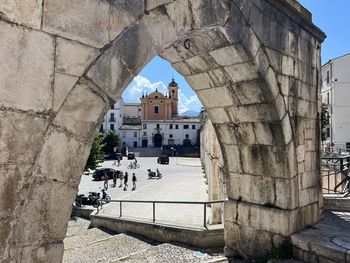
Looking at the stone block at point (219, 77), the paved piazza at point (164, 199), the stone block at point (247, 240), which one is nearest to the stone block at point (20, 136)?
the stone block at point (219, 77)

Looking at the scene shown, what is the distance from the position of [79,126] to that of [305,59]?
4.35 meters

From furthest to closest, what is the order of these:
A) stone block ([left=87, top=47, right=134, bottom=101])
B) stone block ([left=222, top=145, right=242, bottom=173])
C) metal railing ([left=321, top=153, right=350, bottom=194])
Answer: metal railing ([left=321, top=153, right=350, bottom=194]) → stone block ([left=222, top=145, right=242, bottom=173]) → stone block ([left=87, top=47, right=134, bottom=101])

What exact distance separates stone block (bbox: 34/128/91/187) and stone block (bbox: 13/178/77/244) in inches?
1.9

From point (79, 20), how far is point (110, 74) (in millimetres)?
409

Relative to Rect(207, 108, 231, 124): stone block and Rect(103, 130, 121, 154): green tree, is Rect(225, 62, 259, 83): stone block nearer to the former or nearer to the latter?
Rect(207, 108, 231, 124): stone block

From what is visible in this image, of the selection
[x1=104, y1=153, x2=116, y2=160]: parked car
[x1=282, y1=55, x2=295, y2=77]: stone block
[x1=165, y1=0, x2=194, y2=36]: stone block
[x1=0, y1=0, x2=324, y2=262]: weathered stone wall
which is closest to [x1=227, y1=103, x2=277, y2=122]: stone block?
[x1=0, y1=0, x2=324, y2=262]: weathered stone wall

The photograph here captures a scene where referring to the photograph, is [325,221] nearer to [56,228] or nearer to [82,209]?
[56,228]

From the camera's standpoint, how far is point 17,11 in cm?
189

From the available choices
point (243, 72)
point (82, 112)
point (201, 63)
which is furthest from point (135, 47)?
point (243, 72)

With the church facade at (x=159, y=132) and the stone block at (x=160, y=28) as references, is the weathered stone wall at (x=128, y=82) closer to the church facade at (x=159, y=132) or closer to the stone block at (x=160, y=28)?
the stone block at (x=160, y=28)

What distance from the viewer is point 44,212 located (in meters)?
2.08

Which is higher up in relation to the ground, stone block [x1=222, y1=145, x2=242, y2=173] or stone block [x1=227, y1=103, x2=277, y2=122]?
stone block [x1=227, y1=103, x2=277, y2=122]

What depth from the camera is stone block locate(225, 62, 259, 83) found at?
4.23 m

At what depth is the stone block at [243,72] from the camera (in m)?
4.23
